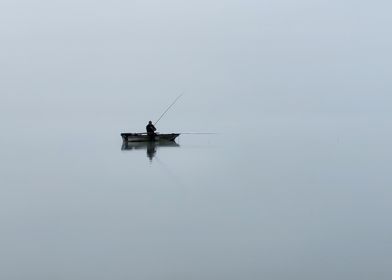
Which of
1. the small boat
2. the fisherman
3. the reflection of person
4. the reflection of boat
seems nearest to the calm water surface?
the reflection of person

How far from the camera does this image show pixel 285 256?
13.1 m

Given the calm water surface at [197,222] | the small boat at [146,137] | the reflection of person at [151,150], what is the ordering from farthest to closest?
the small boat at [146,137] < the reflection of person at [151,150] < the calm water surface at [197,222]

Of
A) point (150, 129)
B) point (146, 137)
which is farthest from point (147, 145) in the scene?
point (150, 129)

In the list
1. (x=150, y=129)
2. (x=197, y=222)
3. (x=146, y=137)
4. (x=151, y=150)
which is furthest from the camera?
(x=146, y=137)

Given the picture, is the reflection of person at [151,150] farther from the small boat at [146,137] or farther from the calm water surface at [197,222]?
the calm water surface at [197,222]

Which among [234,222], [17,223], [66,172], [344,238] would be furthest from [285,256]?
[66,172]

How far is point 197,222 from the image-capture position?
1636cm

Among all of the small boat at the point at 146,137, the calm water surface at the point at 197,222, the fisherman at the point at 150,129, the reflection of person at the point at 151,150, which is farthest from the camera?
the small boat at the point at 146,137

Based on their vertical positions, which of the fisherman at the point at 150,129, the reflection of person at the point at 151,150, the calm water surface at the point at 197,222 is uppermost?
the fisherman at the point at 150,129

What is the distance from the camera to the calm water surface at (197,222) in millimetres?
12531

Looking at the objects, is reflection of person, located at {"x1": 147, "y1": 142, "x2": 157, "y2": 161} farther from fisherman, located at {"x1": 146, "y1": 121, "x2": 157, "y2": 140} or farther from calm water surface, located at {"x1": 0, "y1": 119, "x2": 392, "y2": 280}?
calm water surface, located at {"x1": 0, "y1": 119, "x2": 392, "y2": 280}

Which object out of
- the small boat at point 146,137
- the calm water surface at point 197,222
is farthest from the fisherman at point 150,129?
the calm water surface at point 197,222

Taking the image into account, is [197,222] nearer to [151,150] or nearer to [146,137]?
[151,150]

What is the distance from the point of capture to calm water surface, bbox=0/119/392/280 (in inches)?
493
